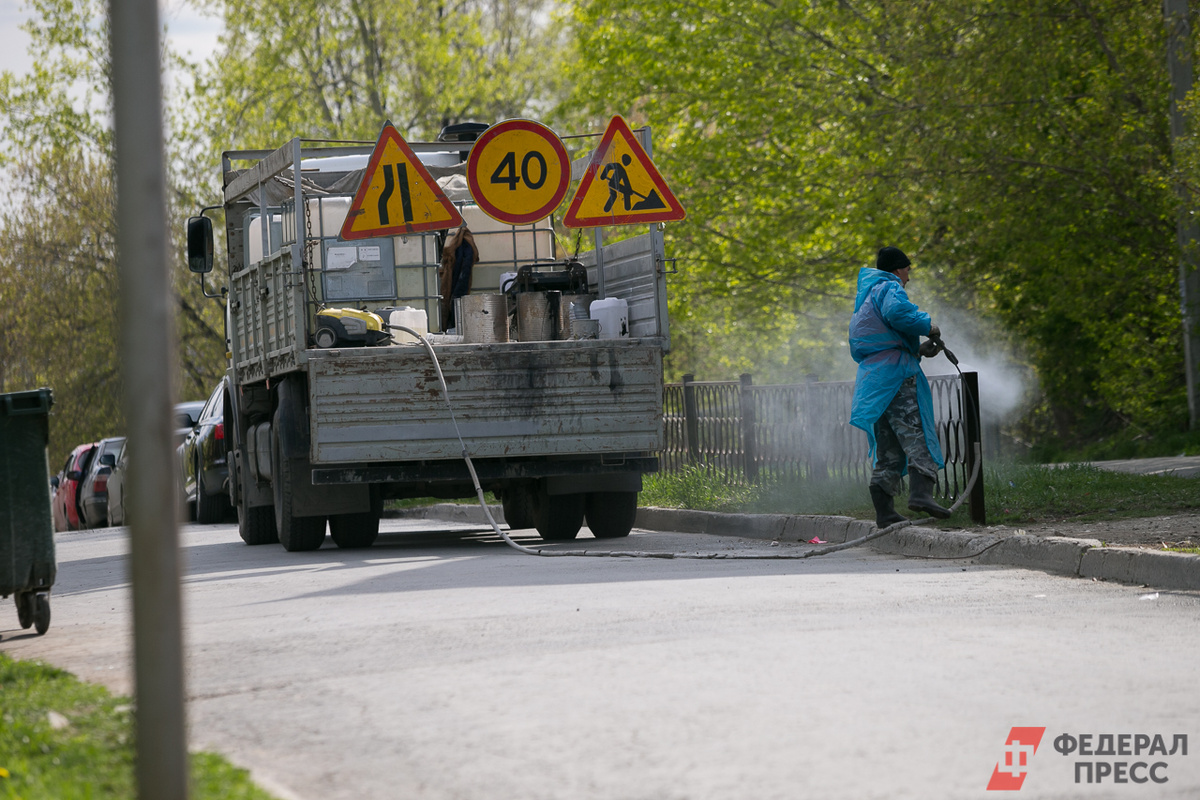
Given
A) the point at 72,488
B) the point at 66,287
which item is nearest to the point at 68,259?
the point at 66,287

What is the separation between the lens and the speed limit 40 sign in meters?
11.6

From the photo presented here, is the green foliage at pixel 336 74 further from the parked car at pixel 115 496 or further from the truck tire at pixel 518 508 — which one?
the truck tire at pixel 518 508

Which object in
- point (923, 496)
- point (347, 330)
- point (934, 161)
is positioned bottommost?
point (923, 496)

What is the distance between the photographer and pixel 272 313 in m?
11.7

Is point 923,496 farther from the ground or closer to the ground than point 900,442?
closer to the ground

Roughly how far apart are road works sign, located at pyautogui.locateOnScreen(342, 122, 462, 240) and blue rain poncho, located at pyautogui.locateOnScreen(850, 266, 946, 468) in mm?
3058

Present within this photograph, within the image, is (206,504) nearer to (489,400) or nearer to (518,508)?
(518,508)

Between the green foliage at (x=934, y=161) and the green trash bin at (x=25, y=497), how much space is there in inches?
435

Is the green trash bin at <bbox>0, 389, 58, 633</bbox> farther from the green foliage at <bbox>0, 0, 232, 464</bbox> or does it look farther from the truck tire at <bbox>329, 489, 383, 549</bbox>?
the green foliage at <bbox>0, 0, 232, 464</bbox>

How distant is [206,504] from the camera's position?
1850cm

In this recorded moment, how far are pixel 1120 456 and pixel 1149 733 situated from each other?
613 inches

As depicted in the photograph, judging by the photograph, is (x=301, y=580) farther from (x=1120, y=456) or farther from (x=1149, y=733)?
(x=1120, y=456)

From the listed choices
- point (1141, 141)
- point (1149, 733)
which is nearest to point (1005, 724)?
point (1149, 733)

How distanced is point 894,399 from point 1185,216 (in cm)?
807
